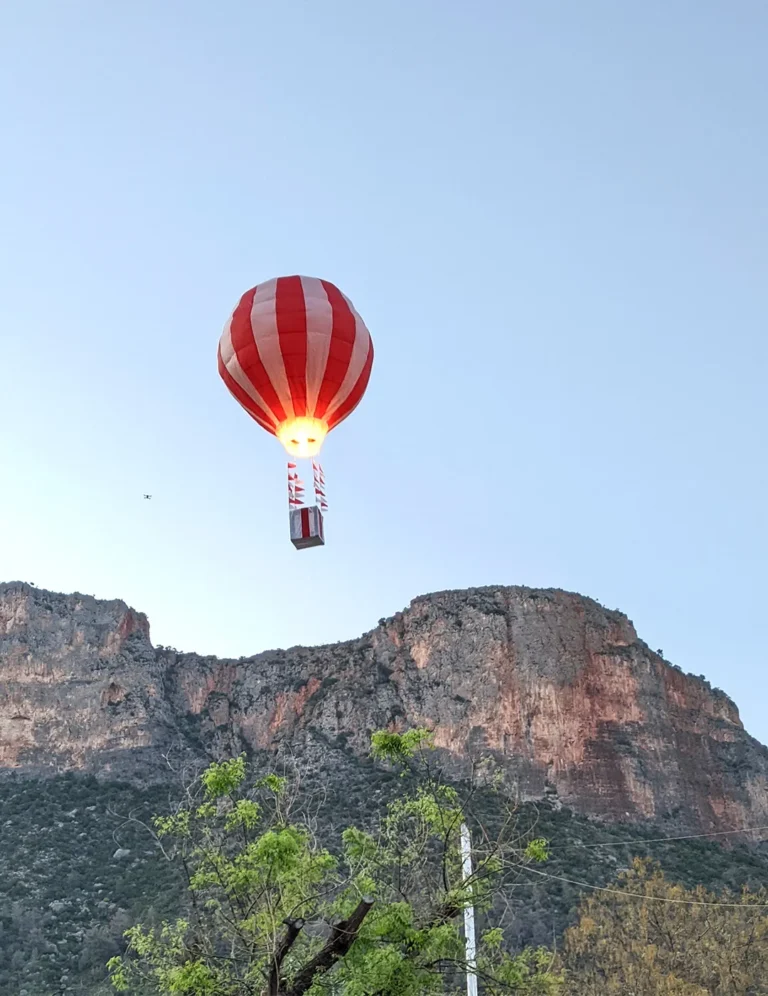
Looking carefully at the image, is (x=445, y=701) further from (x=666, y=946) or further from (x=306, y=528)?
(x=306, y=528)

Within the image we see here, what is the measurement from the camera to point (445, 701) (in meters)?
60.3

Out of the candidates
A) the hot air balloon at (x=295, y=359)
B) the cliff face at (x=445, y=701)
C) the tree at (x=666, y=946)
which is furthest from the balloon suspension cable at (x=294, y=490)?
the cliff face at (x=445, y=701)

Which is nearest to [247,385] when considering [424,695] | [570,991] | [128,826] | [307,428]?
[307,428]

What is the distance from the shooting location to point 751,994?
77.5 feet

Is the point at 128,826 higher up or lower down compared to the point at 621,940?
higher up

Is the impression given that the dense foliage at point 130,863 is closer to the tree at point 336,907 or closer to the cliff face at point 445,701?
the cliff face at point 445,701

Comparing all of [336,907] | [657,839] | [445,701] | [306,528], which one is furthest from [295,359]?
[445,701]

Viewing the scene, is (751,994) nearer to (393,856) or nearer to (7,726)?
(393,856)

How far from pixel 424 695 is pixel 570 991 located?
36.9 m

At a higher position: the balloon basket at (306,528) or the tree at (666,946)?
the balloon basket at (306,528)

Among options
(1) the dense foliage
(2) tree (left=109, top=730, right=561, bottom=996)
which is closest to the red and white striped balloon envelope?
(2) tree (left=109, top=730, right=561, bottom=996)

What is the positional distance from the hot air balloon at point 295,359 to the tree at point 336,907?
4583 mm

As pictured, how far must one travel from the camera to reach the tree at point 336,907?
8.98 m

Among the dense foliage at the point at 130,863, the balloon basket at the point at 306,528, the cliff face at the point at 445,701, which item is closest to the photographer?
the balloon basket at the point at 306,528
